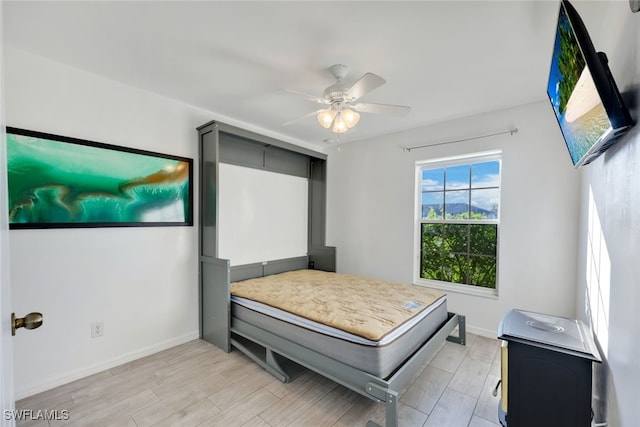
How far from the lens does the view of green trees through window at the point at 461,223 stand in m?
3.18

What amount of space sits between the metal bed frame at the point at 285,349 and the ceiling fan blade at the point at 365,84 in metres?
1.85

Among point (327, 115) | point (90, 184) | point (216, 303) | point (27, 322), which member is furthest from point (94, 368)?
point (327, 115)

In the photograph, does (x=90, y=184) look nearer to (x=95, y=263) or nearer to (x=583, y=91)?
(x=95, y=263)

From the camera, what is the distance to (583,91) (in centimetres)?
115

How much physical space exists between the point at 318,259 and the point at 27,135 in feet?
10.7

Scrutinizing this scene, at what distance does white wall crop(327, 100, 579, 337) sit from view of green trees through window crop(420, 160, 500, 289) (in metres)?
0.17

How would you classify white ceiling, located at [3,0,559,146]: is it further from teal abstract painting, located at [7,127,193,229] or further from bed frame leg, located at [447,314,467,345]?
bed frame leg, located at [447,314,467,345]

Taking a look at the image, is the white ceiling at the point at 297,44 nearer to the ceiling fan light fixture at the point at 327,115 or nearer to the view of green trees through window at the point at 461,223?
the ceiling fan light fixture at the point at 327,115

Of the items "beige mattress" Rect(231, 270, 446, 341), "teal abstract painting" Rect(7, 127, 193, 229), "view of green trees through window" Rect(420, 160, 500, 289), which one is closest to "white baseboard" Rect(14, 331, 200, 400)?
"beige mattress" Rect(231, 270, 446, 341)

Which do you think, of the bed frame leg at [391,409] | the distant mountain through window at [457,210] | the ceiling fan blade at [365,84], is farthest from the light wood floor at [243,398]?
the ceiling fan blade at [365,84]

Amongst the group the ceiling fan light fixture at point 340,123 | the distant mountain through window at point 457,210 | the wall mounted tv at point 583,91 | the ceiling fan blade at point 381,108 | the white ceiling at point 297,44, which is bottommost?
the distant mountain through window at point 457,210

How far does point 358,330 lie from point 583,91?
1666mm

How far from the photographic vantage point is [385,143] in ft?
12.7

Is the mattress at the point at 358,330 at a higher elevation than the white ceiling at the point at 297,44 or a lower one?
lower
